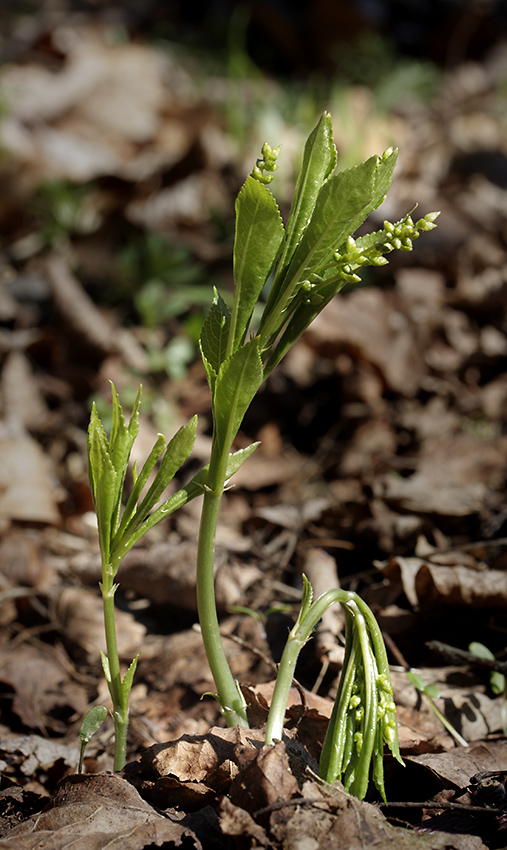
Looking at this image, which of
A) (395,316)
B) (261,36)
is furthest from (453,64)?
(395,316)

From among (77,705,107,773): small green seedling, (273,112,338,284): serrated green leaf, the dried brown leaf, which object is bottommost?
the dried brown leaf

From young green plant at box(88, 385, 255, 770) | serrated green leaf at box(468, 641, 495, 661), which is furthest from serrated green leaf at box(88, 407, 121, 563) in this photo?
serrated green leaf at box(468, 641, 495, 661)

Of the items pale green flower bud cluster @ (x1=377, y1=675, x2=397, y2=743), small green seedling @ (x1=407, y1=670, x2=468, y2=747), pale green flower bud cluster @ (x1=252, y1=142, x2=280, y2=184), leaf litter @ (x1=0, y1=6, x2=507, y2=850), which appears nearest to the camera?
pale green flower bud cluster @ (x1=252, y1=142, x2=280, y2=184)

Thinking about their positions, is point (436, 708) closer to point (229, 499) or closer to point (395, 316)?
point (229, 499)

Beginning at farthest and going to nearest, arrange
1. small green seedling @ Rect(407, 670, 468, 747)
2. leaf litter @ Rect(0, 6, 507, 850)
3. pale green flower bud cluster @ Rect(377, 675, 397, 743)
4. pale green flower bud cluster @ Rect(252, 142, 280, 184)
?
small green seedling @ Rect(407, 670, 468, 747) → leaf litter @ Rect(0, 6, 507, 850) → pale green flower bud cluster @ Rect(377, 675, 397, 743) → pale green flower bud cluster @ Rect(252, 142, 280, 184)

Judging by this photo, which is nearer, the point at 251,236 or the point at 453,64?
the point at 251,236

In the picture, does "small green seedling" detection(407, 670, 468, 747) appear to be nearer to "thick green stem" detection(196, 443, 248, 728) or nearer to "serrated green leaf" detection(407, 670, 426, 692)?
"serrated green leaf" detection(407, 670, 426, 692)
